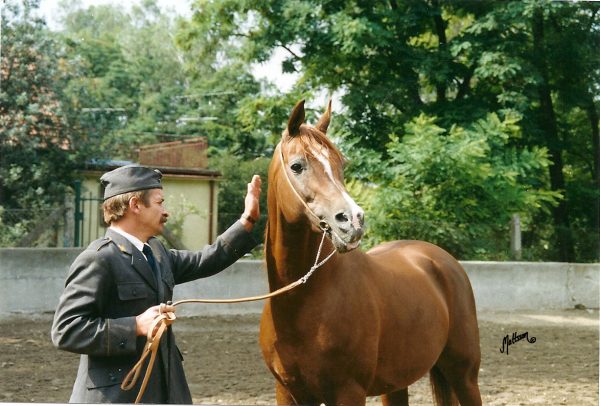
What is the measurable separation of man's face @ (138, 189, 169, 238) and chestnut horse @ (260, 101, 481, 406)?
1.81ft

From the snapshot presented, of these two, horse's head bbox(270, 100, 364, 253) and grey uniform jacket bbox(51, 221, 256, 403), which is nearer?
grey uniform jacket bbox(51, 221, 256, 403)

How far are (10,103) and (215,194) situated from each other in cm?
663

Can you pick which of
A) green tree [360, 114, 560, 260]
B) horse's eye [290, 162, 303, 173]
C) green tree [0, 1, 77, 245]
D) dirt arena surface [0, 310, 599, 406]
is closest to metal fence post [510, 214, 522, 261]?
green tree [360, 114, 560, 260]

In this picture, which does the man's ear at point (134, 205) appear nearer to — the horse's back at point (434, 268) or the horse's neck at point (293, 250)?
the horse's neck at point (293, 250)

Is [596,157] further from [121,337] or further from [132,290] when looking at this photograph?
[121,337]

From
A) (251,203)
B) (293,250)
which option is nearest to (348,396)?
(293,250)

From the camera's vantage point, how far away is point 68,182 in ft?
39.5

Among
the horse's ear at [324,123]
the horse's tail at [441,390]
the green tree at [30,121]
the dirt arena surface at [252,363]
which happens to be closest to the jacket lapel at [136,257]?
the horse's ear at [324,123]

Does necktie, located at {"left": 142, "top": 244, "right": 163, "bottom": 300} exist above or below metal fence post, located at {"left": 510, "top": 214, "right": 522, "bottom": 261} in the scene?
above

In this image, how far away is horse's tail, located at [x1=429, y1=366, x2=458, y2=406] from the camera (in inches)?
159

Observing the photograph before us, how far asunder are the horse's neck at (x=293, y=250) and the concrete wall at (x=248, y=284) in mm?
6418

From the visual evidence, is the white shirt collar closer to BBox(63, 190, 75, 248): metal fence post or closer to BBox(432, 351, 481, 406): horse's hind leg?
BBox(432, 351, 481, 406): horse's hind leg

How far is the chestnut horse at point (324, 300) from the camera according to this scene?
9.35ft

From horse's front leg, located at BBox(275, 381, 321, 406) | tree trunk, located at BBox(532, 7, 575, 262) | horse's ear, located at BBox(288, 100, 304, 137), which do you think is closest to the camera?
Answer: horse's ear, located at BBox(288, 100, 304, 137)
